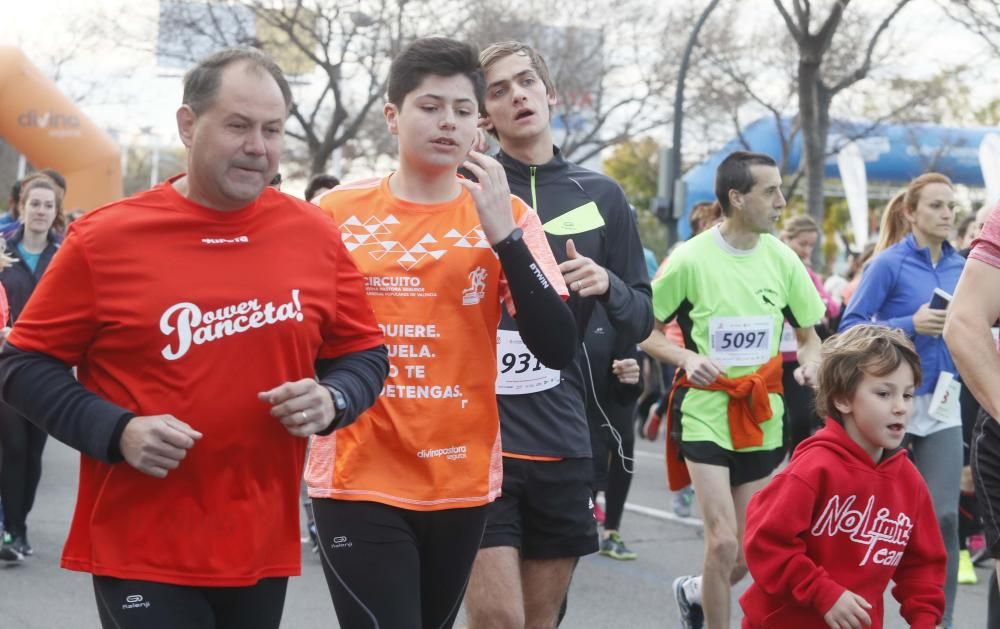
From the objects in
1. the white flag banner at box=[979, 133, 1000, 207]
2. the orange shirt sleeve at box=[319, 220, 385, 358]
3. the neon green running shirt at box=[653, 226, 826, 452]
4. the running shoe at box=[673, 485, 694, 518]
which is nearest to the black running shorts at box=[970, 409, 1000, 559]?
the orange shirt sleeve at box=[319, 220, 385, 358]

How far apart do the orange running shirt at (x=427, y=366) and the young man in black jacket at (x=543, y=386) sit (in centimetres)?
39

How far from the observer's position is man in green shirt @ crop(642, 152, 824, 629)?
576cm

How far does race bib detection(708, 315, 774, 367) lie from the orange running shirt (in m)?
2.44

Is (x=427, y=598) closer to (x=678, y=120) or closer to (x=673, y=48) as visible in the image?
(x=678, y=120)

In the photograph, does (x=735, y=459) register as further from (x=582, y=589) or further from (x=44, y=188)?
(x=44, y=188)

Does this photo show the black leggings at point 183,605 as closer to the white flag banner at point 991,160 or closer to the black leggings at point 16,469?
the black leggings at point 16,469

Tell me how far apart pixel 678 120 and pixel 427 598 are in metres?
18.8

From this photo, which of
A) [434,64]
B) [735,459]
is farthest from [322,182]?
[434,64]

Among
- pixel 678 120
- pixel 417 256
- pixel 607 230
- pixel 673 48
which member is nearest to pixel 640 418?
pixel 678 120

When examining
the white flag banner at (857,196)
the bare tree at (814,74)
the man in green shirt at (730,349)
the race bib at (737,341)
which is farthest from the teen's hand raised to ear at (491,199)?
the white flag banner at (857,196)

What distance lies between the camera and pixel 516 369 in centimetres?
435

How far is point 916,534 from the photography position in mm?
4062

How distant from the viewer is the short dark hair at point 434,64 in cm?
372

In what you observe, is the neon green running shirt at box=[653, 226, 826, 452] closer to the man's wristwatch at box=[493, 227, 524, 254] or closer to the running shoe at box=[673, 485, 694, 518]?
the man's wristwatch at box=[493, 227, 524, 254]
